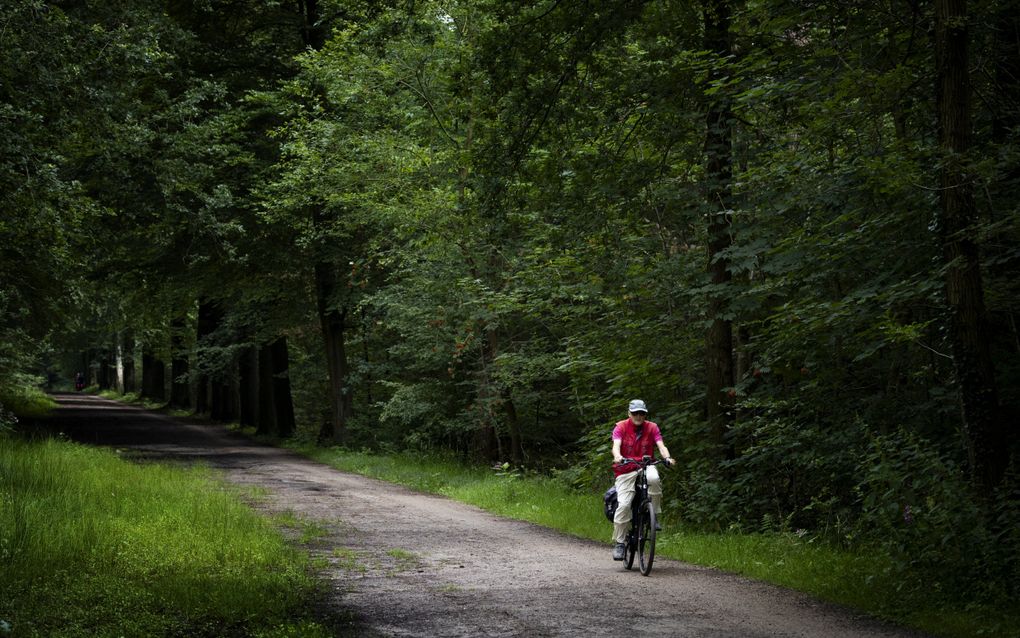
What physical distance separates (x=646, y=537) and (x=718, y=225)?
521 cm

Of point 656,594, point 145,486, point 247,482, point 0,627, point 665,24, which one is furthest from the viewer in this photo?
point 247,482

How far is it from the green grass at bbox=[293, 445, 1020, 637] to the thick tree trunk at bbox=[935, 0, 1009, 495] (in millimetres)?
1342

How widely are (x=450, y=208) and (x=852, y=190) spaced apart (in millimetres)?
11226

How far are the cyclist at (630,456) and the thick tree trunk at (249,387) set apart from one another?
2731cm

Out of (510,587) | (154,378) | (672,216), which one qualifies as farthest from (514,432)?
(154,378)

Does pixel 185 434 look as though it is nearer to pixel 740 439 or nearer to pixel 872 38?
pixel 740 439

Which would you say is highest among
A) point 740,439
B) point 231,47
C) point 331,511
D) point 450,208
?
point 231,47

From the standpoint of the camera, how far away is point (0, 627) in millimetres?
5242

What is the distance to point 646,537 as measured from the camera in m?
10.4

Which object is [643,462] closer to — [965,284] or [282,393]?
[965,284]

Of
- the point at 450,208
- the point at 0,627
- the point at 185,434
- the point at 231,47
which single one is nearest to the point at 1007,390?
the point at 0,627

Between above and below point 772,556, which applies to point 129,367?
above

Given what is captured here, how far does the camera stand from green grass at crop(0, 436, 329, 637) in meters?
7.11

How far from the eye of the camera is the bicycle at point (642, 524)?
33.6 ft
